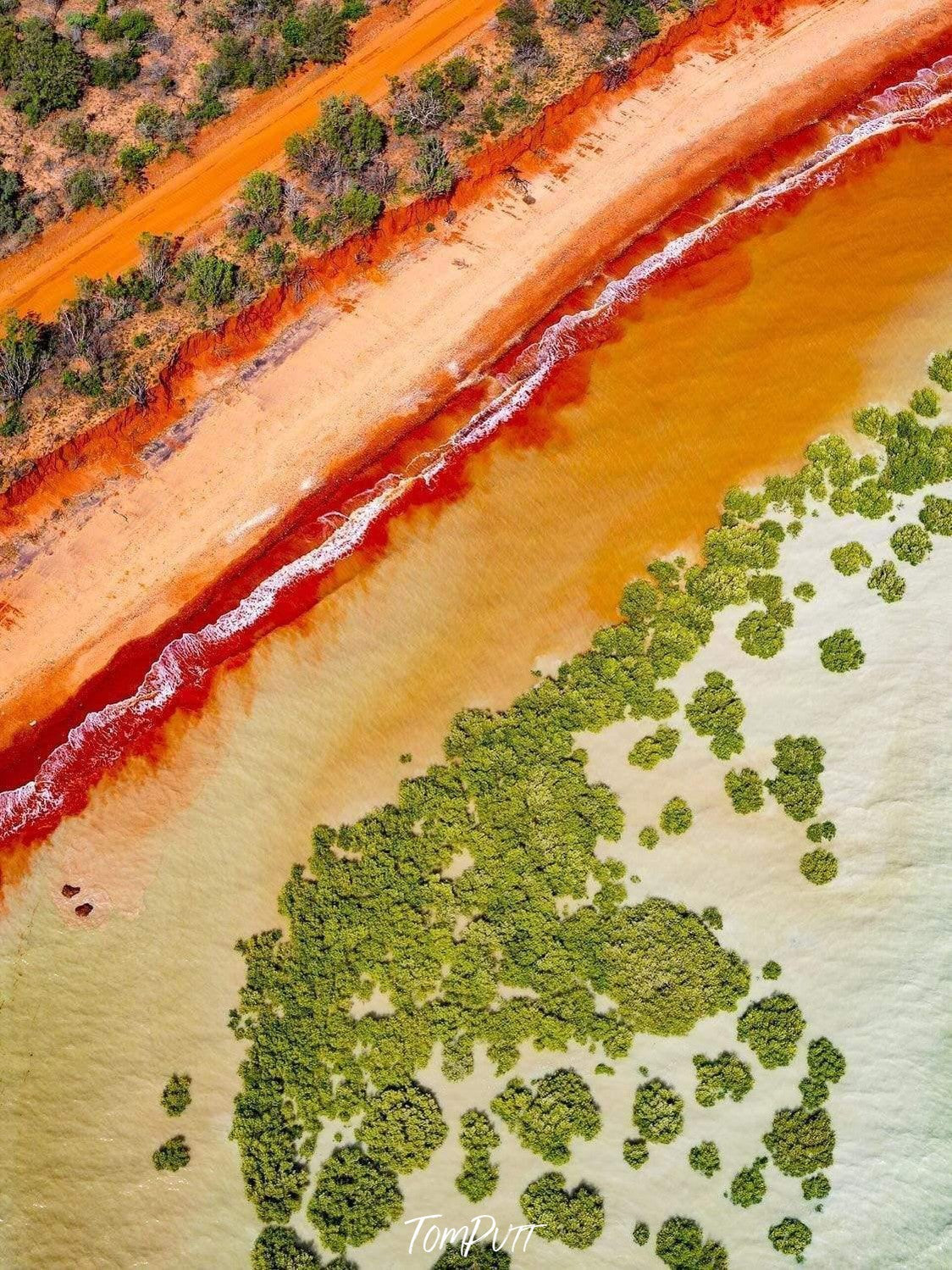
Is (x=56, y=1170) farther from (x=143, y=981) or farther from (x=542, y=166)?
(x=542, y=166)

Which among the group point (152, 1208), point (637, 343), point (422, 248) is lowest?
point (152, 1208)

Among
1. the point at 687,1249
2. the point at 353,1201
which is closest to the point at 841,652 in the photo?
the point at 687,1249

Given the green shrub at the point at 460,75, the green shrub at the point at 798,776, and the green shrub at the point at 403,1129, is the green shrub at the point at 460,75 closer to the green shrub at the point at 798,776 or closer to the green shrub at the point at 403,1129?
the green shrub at the point at 798,776

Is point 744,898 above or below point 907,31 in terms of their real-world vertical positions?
below

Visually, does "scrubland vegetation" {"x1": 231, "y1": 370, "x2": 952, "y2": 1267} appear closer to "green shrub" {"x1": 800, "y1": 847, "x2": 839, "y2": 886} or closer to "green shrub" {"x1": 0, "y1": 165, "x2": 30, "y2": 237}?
"green shrub" {"x1": 800, "y1": 847, "x2": 839, "y2": 886}

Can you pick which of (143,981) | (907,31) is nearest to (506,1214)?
(143,981)

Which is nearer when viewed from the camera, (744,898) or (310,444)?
(744,898)

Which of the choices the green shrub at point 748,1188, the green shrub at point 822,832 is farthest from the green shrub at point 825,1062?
the green shrub at point 822,832
